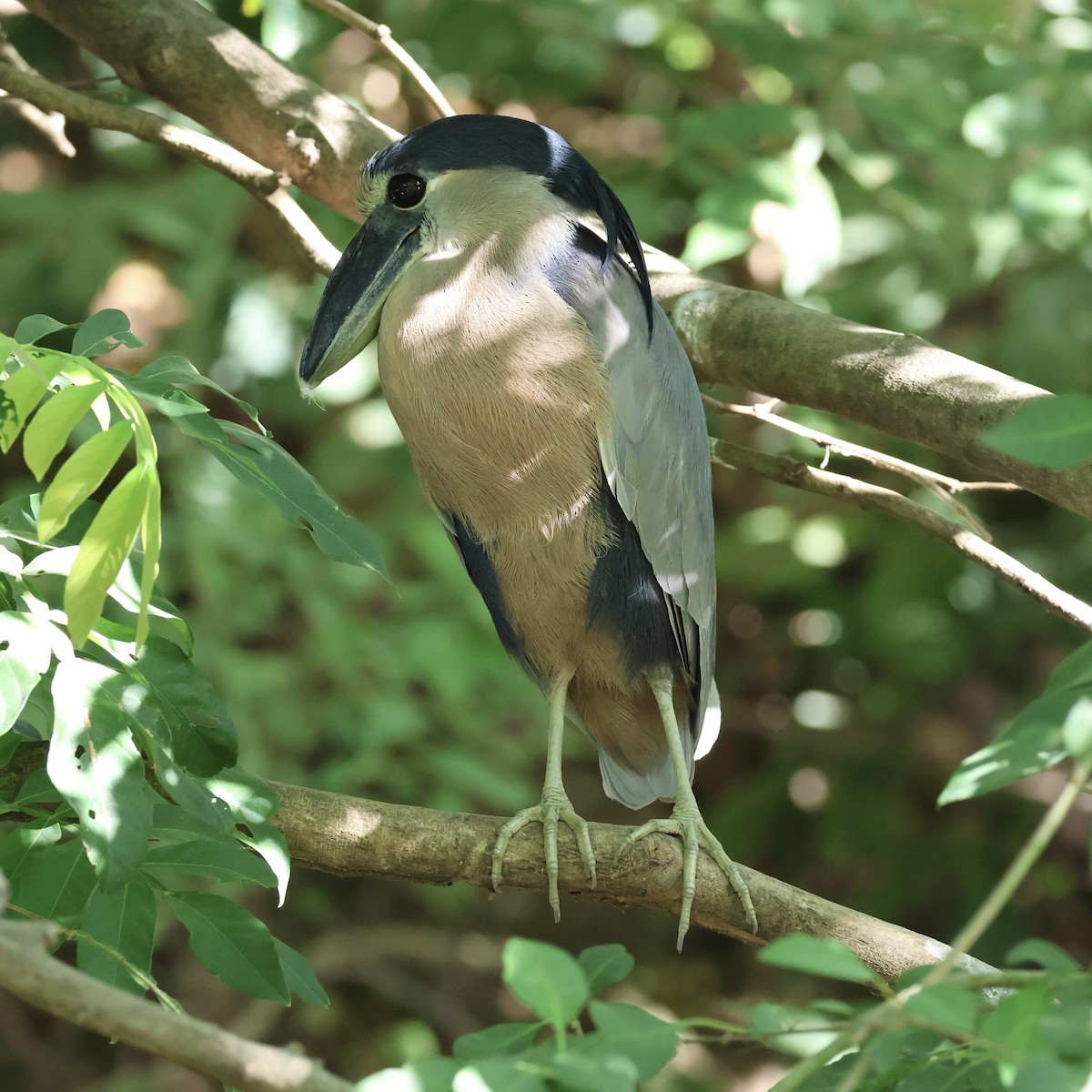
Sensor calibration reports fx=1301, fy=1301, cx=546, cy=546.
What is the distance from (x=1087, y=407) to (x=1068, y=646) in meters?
3.46

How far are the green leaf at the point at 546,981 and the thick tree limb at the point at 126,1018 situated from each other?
0.16m

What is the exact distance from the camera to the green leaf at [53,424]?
121 centimetres

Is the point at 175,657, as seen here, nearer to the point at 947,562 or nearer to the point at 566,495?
the point at 566,495

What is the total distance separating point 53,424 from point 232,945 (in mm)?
617

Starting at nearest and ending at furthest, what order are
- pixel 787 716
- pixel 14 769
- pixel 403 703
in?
pixel 14 769
pixel 403 703
pixel 787 716

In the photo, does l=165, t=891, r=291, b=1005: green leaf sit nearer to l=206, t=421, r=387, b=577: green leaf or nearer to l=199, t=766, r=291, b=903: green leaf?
l=199, t=766, r=291, b=903: green leaf

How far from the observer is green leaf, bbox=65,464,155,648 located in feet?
3.79

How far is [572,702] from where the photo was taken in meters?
2.74

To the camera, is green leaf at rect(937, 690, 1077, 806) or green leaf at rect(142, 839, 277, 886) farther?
green leaf at rect(142, 839, 277, 886)

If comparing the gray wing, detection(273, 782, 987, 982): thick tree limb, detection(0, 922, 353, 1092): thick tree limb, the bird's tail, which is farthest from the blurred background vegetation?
detection(0, 922, 353, 1092): thick tree limb

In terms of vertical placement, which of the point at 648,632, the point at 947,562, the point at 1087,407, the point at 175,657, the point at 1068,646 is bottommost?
the point at 1068,646

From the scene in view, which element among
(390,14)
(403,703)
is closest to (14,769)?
(403,703)

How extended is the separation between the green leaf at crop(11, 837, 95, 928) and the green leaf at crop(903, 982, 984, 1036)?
93cm

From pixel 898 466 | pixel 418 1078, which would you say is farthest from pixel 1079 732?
pixel 898 466
